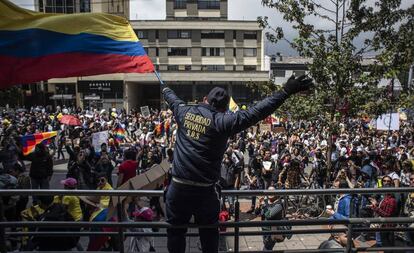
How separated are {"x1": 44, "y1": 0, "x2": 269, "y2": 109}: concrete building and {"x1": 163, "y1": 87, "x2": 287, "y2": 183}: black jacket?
188 feet

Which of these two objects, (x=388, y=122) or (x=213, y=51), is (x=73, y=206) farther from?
(x=213, y=51)

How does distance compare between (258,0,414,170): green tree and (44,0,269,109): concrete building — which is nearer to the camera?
(258,0,414,170): green tree

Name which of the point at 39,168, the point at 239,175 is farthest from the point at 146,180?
the point at 239,175

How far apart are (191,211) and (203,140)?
629 millimetres

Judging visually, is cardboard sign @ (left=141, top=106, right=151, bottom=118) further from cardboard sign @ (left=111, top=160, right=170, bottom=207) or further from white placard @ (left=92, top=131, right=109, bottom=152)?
cardboard sign @ (left=111, top=160, right=170, bottom=207)

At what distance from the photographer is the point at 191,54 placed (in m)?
65.8

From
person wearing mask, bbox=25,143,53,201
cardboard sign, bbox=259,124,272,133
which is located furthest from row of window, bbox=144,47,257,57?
person wearing mask, bbox=25,143,53,201

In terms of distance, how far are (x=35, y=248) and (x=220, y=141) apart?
3.15 metres

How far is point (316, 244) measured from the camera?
5309mm

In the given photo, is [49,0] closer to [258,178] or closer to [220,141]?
[258,178]

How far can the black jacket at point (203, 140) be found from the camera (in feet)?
10.7

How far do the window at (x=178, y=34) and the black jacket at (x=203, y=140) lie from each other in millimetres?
62902

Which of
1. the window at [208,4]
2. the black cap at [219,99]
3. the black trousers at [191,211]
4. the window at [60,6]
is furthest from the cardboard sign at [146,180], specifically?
the window at [60,6]

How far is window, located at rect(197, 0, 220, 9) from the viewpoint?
66.8 metres
